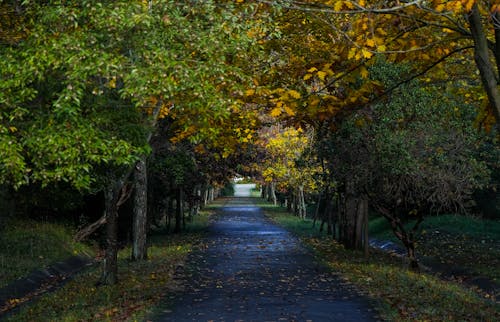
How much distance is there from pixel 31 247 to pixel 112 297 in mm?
9765

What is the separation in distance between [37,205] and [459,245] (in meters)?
17.5

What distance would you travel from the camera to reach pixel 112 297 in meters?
14.0

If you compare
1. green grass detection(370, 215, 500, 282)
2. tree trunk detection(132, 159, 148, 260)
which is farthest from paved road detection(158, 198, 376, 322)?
green grass detection(370, 215, 500, 282)

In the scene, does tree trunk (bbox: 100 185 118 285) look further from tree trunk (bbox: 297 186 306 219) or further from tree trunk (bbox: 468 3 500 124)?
tree trunk (bbox: 297 186 306 219)

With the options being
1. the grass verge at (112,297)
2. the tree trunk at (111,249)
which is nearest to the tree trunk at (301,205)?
the grass verge at (112,297)

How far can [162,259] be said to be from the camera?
22188 mm

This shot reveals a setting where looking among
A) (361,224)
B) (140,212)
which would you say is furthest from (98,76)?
(361,224)

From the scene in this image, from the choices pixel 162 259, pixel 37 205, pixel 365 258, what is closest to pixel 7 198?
pixel 37 205

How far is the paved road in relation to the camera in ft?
40.0

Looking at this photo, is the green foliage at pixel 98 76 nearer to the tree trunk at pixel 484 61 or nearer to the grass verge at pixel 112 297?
the tree trunk at pixel 484 61

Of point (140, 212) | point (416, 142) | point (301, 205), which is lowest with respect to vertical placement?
point (301, 205)

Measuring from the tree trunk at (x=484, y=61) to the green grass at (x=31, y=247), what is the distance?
Result: 13.3m

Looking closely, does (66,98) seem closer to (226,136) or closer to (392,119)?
(226,136)

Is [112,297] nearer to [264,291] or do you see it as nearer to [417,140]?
[264,291]
